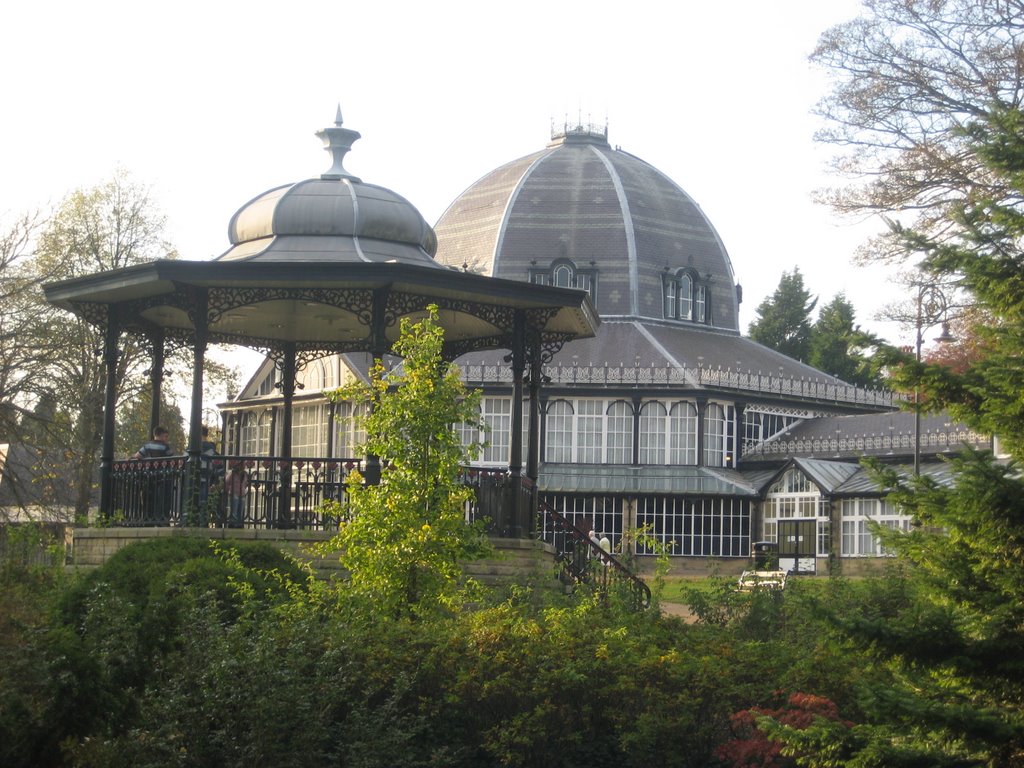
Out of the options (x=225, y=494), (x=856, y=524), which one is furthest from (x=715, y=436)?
(x=225, y=494)

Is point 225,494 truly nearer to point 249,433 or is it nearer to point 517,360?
point 517,360

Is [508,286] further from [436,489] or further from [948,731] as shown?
[948,731]

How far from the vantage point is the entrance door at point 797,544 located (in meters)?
52.3

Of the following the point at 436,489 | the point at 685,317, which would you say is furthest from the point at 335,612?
the point at 685,317

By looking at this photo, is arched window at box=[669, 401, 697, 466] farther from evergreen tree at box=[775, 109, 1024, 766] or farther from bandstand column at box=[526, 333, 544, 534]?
evergreen tree at box=[775, 109, 1024, 766]

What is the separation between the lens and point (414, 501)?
1455cm

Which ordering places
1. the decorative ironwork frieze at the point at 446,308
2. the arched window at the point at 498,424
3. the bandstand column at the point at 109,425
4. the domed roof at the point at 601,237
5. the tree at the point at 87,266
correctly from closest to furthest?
the decorative ironwork frieze at the point at 446,308 < the bandstand column at the point at 109,425 < the tree at the point at 87,266 < the arched window at the point at 498,424 < the domed roof at the point at 601,237

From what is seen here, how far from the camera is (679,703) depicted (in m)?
12.2

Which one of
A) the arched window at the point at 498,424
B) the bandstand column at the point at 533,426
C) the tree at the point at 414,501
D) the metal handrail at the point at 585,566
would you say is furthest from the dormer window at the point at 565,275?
the tree at the point at 414,501

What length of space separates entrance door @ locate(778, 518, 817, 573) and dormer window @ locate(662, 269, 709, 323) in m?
11.7

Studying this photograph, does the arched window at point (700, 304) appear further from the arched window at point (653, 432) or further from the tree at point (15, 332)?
the tree at point (15, 332)

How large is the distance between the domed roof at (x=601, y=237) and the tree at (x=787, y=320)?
18.2 m

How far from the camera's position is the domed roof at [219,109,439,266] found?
19969 millimetres

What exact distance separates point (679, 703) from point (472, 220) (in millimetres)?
52426
